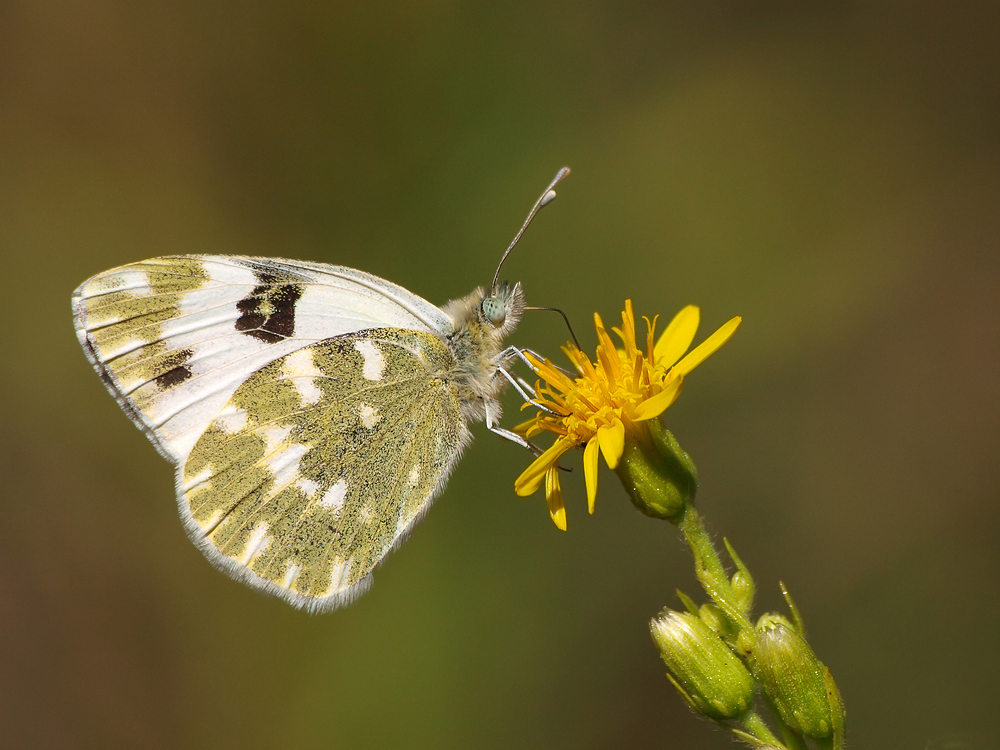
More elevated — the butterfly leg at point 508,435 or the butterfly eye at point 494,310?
the butterfly eye at point 494,310

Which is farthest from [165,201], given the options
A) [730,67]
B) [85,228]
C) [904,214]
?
[904,214]

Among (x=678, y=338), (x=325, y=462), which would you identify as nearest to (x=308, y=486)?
(x=325, y=462)

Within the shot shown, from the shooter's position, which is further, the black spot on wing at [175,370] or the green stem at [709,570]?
the black spot on wing at [175,370]

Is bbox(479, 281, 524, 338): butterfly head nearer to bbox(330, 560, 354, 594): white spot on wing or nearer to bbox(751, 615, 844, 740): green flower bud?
bbox(330, 560, 354, 594): white spot on wing

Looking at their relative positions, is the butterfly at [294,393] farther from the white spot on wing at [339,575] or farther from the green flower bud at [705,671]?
the green flower bud at [705,671]

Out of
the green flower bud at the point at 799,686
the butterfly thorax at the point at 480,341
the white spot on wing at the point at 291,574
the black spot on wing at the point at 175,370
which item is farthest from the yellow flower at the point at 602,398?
the black spot on wing at the point at 175,370

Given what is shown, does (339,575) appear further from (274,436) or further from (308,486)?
(274,436)
